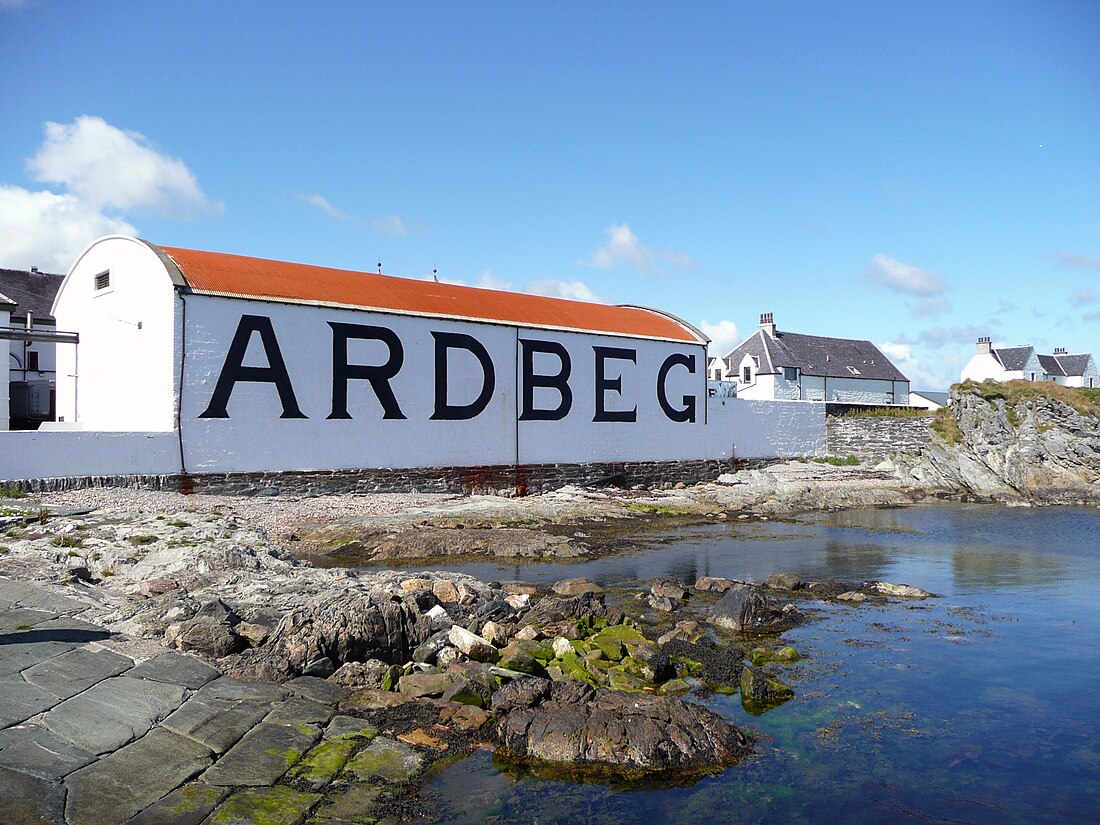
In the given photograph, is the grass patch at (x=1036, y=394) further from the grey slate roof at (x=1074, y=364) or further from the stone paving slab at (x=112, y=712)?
the stone paving slab at (x=112, y=712)

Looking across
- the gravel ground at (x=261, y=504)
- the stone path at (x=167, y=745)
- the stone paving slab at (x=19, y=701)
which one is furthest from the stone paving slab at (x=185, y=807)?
the gravel ground at (x=261, y=504)

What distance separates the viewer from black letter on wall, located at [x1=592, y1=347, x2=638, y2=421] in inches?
1320

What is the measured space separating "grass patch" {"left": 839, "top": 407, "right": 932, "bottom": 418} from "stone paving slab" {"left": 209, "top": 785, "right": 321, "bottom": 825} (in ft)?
135

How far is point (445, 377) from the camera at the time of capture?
29156 millimetres

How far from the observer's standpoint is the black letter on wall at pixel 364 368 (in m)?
26.7

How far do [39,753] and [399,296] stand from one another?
929 inches

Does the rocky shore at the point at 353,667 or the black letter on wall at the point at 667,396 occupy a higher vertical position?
the black letter on wall at the point at 667,396

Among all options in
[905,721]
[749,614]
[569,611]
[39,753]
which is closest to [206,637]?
[39,753]

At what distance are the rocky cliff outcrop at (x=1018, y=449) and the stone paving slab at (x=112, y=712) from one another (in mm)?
37171

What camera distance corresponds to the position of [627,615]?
14250 millimetres

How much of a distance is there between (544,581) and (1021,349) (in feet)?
228

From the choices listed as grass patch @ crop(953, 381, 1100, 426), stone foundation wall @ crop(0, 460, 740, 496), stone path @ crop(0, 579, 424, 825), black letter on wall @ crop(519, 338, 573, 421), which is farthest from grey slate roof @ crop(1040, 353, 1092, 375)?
stone path @ crop(0, 579, 424, 825)

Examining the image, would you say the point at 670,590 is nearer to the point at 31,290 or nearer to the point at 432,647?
the point at 432,647

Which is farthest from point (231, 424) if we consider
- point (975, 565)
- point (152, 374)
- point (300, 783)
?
point (975, 565)
